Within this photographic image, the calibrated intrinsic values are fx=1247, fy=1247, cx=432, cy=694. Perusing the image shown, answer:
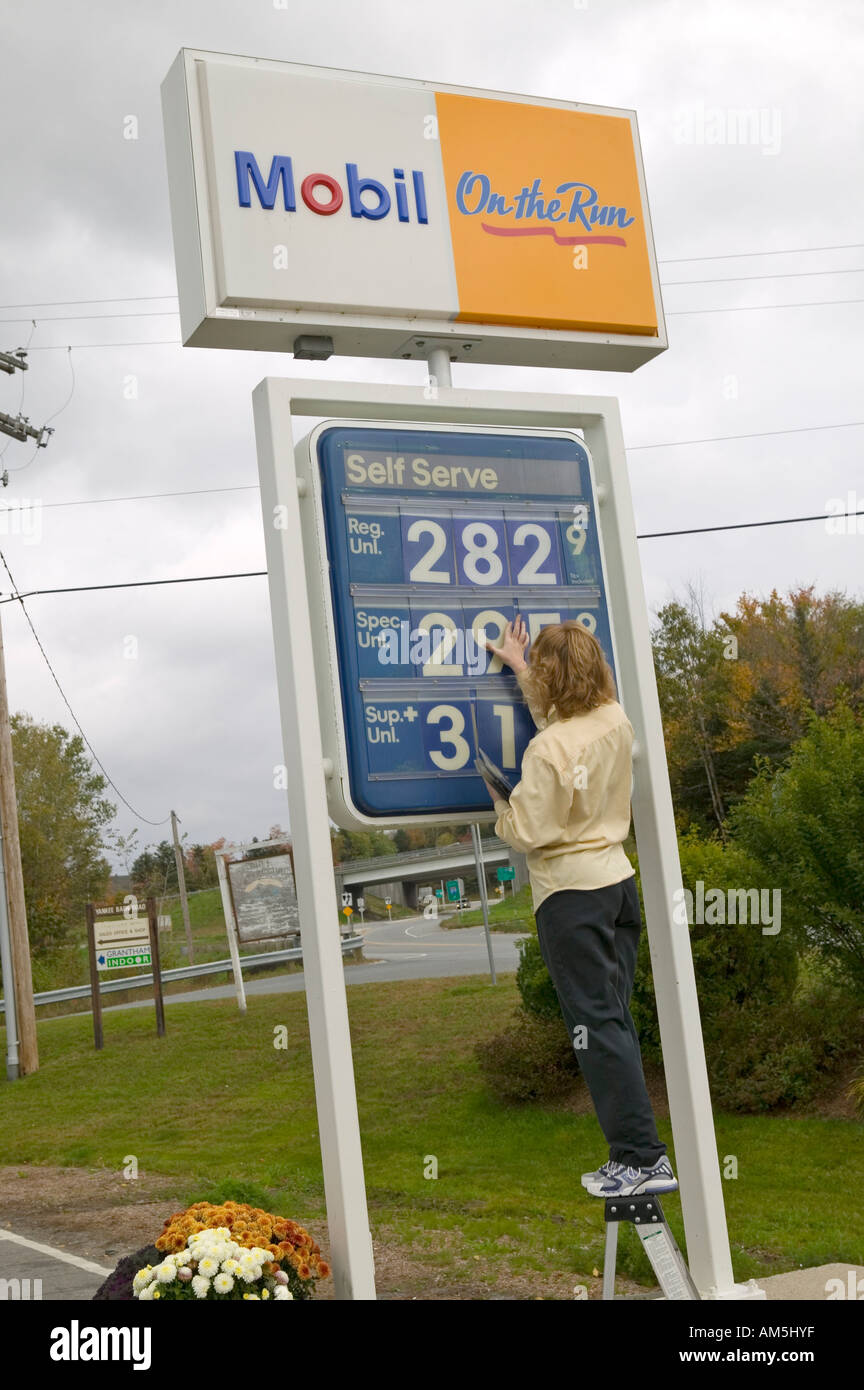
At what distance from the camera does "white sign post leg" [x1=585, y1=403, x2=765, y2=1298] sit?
15.1ft

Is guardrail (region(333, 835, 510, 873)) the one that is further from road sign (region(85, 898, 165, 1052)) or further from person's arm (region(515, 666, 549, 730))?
person's arm (region(515, 666, 549, 730))

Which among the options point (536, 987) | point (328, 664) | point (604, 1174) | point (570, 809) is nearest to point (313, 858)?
point (328, 664)

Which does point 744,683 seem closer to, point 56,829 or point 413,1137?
point 56,829

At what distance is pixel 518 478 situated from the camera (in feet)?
16.0

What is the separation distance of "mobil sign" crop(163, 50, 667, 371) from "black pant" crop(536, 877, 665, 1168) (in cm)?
231

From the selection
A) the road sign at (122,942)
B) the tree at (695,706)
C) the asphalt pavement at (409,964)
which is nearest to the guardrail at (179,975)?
the asphalt pavement at (409,964)

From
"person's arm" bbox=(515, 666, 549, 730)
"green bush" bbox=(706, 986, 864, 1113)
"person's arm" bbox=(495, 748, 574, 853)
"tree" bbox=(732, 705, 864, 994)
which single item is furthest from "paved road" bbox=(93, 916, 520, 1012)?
"person's arm" bbox=(495, 748, 574, 853)

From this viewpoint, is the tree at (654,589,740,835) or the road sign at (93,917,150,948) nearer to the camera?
the road sign at (93,917,150,948)

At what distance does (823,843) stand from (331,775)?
829 cm

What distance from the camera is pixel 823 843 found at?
11.5 m

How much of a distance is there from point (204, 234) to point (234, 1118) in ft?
41.1

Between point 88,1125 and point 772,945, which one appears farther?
point 88,1125
